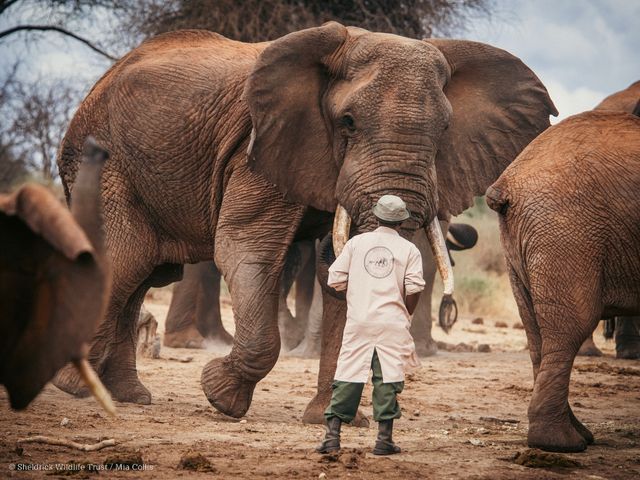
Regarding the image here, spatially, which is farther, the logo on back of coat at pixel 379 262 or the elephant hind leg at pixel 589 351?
the elephant hind leg at pixel 589 351

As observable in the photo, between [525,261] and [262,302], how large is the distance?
1.64 m

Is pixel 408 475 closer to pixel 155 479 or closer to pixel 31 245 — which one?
pixel 155 479

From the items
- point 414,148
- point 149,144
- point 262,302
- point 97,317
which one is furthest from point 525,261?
point 97,317

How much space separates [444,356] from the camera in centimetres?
1307

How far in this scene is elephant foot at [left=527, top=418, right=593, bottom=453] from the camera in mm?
6715

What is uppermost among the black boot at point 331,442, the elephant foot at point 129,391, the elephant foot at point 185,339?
the elephant foot at point 185,339

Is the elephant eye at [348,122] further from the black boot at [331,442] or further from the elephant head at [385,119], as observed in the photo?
the black boot at [331,442]

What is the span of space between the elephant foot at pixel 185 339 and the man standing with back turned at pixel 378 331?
22.8ft

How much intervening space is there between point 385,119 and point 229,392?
6.30 feet

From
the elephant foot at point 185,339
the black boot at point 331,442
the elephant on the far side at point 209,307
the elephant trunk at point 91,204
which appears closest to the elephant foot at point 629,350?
the elephant on the far side at point 209,307

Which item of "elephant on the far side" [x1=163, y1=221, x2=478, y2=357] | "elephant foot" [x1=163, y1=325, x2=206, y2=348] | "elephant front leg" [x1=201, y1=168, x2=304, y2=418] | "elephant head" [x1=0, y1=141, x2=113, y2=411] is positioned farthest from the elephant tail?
"elephant foot" [x1=163, y1=325, x2=206, y2=348]

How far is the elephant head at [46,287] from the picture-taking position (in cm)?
386

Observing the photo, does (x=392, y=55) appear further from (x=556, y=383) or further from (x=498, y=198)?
(x=556, y=383)

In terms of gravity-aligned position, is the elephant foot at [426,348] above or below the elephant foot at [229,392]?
above
